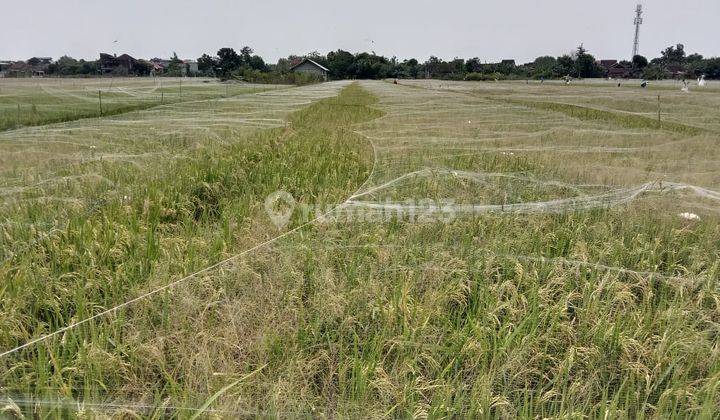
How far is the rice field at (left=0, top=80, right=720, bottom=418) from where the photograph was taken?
1.63 m

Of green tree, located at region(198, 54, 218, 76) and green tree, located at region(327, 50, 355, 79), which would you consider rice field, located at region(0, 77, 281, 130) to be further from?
green tree, located at region(327, 50, 355, 79)

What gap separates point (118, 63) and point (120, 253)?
2193 inches

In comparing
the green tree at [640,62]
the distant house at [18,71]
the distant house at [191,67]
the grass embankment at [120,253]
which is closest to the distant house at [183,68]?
the distant house at [191,67]

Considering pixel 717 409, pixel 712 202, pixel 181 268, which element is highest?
pixel 712 202

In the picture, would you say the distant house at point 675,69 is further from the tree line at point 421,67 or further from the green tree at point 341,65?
the green tree at point 341,65

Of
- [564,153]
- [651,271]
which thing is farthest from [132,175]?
[564,153]

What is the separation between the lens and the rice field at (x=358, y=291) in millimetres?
1629

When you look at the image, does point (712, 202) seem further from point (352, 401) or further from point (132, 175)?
point (132, 175)

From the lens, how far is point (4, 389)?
159 cm

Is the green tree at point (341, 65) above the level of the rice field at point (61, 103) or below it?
above

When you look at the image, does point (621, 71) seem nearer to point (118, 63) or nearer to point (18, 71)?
point (118, 63)

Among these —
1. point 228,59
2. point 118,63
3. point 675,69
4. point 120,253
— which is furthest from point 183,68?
point 675,69

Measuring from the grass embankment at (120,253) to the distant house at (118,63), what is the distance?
47319 mm

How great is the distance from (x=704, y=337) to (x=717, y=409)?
0.41m
